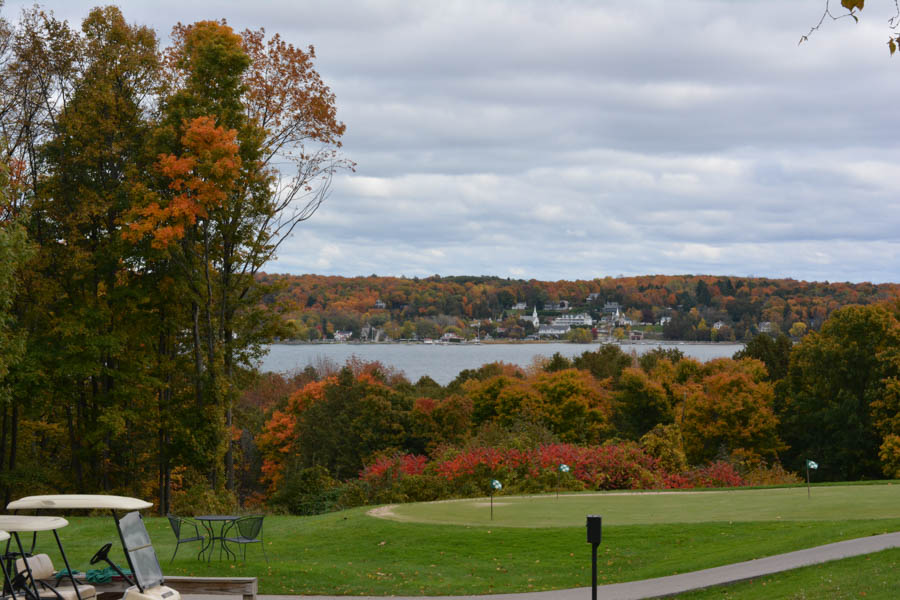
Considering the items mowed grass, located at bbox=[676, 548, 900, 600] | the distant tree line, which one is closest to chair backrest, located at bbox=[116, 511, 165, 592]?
mowed grass, located at bbox=[676, 548, 900, 600]

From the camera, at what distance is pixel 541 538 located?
57.9 ft

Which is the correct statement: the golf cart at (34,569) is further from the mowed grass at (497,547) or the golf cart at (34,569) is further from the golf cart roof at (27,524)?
the mowed grass at (497,547)

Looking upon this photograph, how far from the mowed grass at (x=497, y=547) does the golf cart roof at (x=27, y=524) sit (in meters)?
5.20

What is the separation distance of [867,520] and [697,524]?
10.9 ft

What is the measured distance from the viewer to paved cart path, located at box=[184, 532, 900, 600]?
12.5 metres

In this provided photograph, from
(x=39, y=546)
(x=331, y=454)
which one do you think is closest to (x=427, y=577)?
(x=39, y=546)

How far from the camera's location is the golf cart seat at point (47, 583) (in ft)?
30.0

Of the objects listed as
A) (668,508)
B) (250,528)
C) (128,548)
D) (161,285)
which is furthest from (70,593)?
(161,285)

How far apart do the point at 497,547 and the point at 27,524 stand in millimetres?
10336

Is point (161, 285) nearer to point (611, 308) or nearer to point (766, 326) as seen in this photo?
point (766, 326)

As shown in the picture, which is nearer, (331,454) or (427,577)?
(427,577)

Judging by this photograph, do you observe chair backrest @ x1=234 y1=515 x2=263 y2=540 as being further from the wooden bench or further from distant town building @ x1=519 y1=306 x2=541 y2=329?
distant town building @ x1=519 y1=306 x2=541 y2=329

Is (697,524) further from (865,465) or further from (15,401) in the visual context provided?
(865,465)

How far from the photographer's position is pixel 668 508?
68.3 feet
